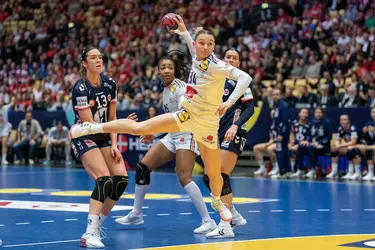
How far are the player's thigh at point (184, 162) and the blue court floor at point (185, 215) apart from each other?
0.71 metres

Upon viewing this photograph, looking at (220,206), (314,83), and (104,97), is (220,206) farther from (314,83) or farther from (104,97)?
(314,83)

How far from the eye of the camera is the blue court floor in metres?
9.16

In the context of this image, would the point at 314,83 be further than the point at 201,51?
Yes

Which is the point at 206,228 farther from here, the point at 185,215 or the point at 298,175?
the point at 298,175

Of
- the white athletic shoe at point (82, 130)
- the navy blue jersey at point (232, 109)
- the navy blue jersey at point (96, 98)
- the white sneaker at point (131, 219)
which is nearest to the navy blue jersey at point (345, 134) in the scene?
the navy blue jersey at point (232, 109)

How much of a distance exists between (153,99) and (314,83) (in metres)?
4.88

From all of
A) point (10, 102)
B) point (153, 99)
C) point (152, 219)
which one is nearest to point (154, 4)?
point (10, 102)

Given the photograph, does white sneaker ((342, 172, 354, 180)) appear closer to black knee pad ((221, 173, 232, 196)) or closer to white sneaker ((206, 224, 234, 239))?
black knee pad ((221, 173, 232, 196))

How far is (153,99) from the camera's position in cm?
2425

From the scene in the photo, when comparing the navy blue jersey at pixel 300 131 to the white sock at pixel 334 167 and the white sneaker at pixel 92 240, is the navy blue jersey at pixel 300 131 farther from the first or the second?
the white sneaker at pixel 92 240

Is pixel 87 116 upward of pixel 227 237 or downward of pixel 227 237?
upward

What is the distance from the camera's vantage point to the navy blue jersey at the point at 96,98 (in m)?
9.24

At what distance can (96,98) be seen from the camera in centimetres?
936

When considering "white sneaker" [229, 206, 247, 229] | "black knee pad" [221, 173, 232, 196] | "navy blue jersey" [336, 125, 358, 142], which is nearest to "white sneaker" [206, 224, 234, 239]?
"black knee pad" [221, 173, 232, 196]
